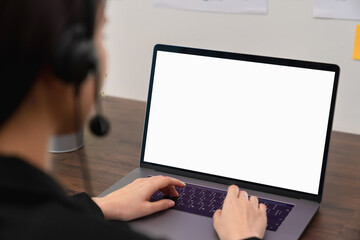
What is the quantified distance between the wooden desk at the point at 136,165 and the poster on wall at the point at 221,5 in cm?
38

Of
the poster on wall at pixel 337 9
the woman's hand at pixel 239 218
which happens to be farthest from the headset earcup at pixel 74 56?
the poster on wall at pixel 337 9

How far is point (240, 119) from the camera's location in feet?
3.48

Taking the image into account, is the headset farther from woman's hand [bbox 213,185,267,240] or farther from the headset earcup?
woman's hand [bbox 213,185,267,240]

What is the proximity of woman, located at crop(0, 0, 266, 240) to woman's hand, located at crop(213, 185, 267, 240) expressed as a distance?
1.17ft

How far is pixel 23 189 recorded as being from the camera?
1.57 feet

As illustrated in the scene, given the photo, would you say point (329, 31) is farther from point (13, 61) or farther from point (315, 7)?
point (13, 61)

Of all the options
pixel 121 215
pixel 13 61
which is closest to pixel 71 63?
pixel 13 61

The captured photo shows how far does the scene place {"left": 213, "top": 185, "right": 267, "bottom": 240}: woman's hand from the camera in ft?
2.75

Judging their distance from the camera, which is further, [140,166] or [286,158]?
[140,166]

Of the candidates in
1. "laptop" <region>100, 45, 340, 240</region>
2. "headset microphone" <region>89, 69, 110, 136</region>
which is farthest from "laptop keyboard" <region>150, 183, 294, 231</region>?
"headset microphone" <region>89, 69, 110, 136</region>

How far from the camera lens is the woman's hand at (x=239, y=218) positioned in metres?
0.84

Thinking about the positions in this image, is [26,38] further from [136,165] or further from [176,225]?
[136,165]

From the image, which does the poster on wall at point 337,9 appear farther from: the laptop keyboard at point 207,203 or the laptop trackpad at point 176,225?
the laptop trackpad at point 176,225

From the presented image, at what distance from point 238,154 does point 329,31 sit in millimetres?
623
